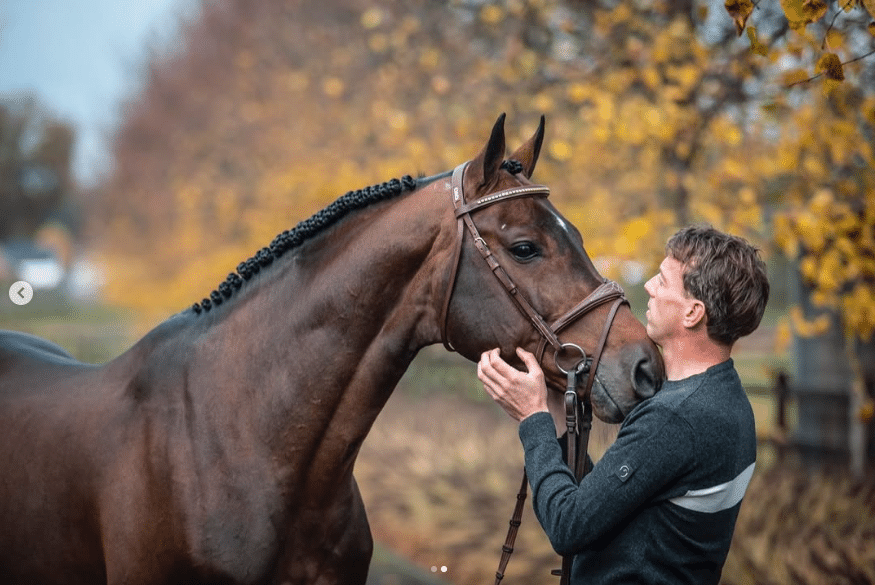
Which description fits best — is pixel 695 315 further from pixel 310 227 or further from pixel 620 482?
pixel 310 227

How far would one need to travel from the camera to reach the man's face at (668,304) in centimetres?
209

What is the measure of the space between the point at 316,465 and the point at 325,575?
1.20 feet

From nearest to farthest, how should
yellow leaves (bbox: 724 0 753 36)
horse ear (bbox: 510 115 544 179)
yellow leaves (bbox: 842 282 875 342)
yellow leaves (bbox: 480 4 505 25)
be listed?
yellow leaves (bbox: 724 0 753 36)
horse ear (bbox: 510 115 544 179)
yellow leaves (bbox: 842 282 875 342)
yellow leaves (bbox: 480 4 505 25)

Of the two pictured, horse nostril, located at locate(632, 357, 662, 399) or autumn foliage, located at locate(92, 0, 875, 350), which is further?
autumn foliage, located at locate(92, 0, 875, 350)

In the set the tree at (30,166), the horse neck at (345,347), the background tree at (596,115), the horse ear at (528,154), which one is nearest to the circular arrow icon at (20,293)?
the horse neck at (345,347)

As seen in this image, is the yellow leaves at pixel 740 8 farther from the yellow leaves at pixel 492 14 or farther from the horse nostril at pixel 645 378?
the yellow leaves at pixel 492 14

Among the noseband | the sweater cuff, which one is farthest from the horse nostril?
the sweater cuff

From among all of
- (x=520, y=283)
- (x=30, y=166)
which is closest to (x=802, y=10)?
(x=520, y=283)

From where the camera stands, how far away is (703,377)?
2.04m

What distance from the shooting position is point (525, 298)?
2420 millimetres

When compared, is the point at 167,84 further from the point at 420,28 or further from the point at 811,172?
the point at 811,172

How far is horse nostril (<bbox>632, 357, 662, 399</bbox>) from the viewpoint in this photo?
2186mm

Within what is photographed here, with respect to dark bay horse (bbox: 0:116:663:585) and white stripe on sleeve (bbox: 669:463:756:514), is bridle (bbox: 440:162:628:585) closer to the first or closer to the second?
dark bay horse (bbox: 0:116:663:585)

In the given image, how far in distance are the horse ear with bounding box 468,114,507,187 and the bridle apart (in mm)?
54
